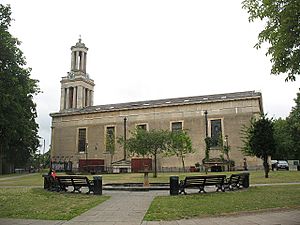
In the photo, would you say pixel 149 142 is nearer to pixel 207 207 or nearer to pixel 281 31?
pixel 207 207

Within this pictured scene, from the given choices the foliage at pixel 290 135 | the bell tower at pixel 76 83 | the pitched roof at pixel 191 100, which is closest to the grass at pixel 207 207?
the pitched roof at pixel 191 100

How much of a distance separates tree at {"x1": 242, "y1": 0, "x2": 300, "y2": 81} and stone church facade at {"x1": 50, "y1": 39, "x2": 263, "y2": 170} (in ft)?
144

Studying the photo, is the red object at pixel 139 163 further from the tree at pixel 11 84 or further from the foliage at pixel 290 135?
the foliage at pixel 290 135

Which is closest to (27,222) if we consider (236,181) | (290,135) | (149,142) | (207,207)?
(207,207)

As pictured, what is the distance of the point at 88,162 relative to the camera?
58.2m

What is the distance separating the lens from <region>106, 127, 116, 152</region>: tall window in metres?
60.0

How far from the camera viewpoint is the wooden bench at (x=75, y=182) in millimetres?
16422

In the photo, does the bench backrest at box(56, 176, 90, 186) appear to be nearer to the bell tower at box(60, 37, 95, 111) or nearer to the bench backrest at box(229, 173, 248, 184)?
the bench backrest at box(229, 173, 248, 184)

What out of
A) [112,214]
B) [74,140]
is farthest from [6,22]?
[74,140]

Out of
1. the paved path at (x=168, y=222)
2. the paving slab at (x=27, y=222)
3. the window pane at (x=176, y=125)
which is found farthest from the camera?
the window pane at (x=176, y=125)

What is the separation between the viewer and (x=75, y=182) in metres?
16.9

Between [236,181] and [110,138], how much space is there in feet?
150

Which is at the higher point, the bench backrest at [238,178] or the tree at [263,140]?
the tree at [263,140]

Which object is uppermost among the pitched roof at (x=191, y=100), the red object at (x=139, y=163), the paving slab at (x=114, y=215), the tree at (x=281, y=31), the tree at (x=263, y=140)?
the pitched roof at (x=191, y=100)
